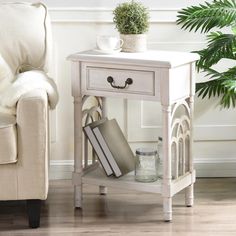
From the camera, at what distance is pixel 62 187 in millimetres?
3979

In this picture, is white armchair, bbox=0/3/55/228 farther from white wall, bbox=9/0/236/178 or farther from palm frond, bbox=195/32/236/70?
palm frond, bbox=195/32/236/70

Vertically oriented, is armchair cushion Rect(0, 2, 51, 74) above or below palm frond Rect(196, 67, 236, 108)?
above

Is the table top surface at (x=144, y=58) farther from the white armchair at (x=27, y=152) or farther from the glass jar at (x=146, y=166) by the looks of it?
the glass jar at (x=146, y=166)

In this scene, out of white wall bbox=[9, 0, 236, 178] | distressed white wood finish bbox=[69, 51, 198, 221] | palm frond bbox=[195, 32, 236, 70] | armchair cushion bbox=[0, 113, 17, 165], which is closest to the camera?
armchair cushion bbox=[0, 113, 17, 165]

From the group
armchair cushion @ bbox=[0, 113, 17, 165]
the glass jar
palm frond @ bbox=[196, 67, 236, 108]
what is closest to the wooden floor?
the glass jar

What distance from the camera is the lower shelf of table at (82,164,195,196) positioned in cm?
343

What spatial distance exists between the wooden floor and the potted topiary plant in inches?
29.7

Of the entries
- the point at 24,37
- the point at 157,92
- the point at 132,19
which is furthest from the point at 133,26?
the point at 24,37

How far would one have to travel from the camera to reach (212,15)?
3.66 meters

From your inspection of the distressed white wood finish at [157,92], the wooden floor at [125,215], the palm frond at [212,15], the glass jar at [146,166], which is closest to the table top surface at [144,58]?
the distressed white wood finish at [157,92]

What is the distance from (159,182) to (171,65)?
1.87ft

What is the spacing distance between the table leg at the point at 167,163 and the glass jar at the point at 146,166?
0.44 ft

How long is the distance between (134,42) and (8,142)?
2.54 feet

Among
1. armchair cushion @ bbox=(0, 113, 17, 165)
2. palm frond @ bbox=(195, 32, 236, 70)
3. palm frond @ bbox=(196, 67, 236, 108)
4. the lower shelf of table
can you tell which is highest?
palm frond @ bbox=(195, 32, 236, 70)
